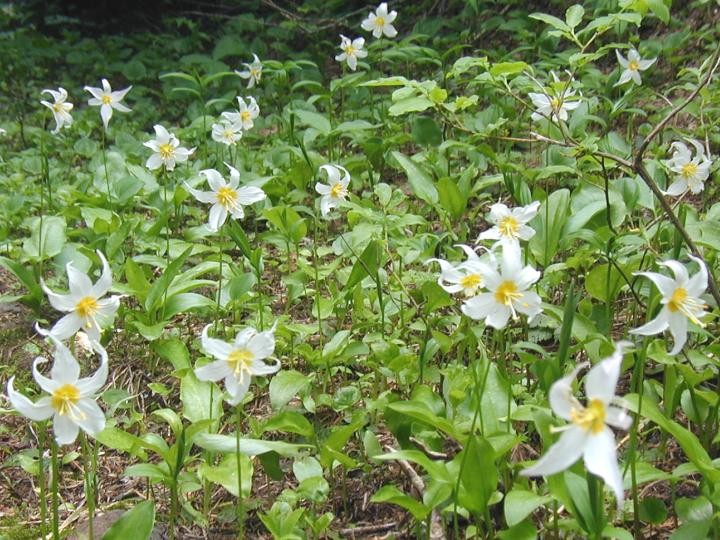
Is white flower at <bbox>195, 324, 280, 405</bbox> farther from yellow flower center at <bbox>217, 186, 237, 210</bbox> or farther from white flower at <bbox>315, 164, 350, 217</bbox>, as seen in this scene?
white flower at <bbox>315, 164, 350, 217</bbox>

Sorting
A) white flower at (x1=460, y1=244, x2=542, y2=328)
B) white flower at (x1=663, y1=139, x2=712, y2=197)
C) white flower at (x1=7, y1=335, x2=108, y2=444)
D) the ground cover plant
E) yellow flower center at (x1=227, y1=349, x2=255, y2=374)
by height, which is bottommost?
the ground cover plant

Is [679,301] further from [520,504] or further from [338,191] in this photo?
[338,191]

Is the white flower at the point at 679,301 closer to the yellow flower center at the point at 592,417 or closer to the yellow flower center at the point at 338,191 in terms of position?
the yellow flower center at the point at 592,417

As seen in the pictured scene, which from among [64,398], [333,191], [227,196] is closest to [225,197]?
[227,196]

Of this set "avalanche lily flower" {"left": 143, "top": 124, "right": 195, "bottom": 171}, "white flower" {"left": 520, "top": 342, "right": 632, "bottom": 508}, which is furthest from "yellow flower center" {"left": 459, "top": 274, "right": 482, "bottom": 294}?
"avalanche lily flower" {"left": 143, "top": 124, "right": 195, "bottom": 171}

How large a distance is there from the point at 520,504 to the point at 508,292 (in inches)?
17.8

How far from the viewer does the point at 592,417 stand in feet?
3.55

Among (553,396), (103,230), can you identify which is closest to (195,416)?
(553,396)

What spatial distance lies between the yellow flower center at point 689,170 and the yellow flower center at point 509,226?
0.87 m

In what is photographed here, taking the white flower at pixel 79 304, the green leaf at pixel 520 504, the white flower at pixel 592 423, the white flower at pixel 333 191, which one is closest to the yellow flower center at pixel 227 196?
the white flower at pixel 333 191

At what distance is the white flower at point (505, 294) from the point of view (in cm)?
156

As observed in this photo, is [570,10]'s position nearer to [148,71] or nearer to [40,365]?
[40,365]

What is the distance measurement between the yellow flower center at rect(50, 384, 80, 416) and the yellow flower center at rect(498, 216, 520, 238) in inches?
46.9

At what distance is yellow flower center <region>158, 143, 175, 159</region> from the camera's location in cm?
316
